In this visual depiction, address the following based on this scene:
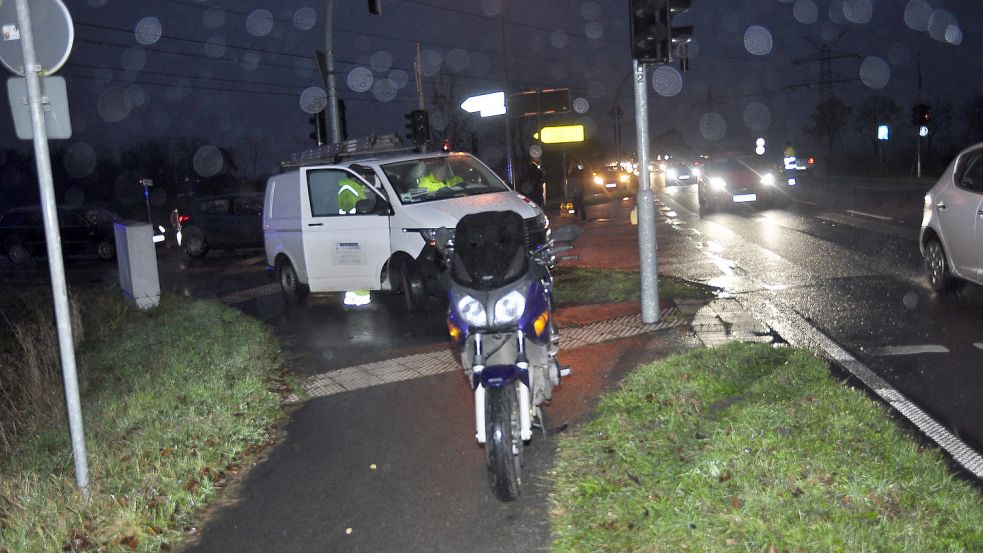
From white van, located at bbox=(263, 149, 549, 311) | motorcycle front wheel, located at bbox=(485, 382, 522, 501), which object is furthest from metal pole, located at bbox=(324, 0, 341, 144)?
motorcycle front wheel, located at bbox=(485, 382, 522, 501)

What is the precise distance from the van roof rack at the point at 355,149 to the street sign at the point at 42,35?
29.0ft

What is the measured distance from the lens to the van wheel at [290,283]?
13.7 meters

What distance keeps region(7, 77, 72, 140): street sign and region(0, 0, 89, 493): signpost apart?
4 centimetres

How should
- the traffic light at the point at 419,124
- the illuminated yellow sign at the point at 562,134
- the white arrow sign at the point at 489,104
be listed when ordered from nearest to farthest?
the traffic light at the point at 419,124 → the white arrow sign at the point at 489,104 → the illuminated yellow sign at the point at 562,134

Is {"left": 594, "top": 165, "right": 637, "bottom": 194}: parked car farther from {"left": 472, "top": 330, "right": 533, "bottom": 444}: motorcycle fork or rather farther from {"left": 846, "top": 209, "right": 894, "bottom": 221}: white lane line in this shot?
{"left": 472, "top": 330, "right": 533, "bottom": 444}: motorcycle fork

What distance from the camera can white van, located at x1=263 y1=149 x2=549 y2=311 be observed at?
11.6 metres

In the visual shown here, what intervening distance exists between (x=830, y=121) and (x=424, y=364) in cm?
6635

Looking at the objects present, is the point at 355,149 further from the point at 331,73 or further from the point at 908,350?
the point at 908,350

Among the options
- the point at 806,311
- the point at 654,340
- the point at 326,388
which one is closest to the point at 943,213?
the point at 806,311

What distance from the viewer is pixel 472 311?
17.4 feet

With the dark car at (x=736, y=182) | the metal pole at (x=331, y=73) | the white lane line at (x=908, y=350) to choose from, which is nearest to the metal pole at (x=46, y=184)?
the white lane line at (x=908, y=350)

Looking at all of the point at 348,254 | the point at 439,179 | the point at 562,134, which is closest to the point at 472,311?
the point at 439,179

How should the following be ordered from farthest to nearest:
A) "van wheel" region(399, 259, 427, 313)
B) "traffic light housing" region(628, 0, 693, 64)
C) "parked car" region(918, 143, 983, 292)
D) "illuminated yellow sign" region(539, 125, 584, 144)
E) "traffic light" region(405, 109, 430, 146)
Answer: "illuminated yellow sign" region(539, 125, 584, 144) < "traffic light" region(405, 109, 430, 146) < "van wheel" region(399, 259, 427, 313) < "parked car" region(918, 143, 983, 292) < "traffic light housing" region(628, 0, 693, 64)

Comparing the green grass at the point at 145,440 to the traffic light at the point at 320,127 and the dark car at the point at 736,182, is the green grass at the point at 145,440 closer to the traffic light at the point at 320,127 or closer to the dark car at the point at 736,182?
the traffic light at the point at 320,127
